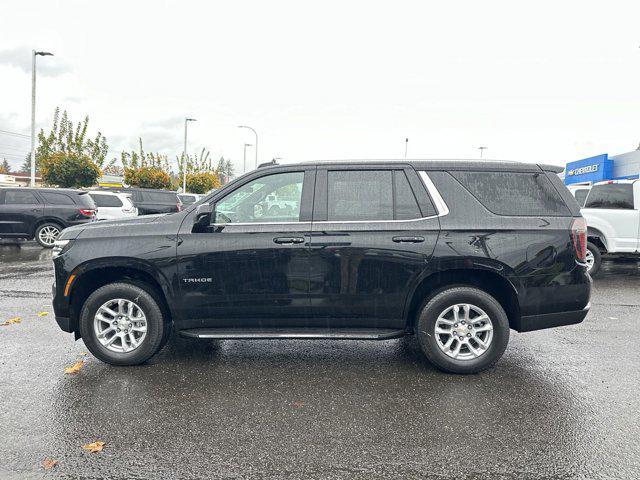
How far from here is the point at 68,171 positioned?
29.7 metres

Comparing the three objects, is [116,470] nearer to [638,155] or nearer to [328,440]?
[328,440]

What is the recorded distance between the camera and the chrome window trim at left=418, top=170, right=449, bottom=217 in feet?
13.9

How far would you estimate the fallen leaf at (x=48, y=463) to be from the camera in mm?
2797

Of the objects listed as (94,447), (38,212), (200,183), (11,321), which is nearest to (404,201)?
(94,447)

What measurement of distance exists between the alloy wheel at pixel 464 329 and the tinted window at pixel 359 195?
3.38ft

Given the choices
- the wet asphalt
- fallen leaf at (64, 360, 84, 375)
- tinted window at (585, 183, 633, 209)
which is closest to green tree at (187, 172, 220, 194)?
tinted window at (585, 183, 633, 209)

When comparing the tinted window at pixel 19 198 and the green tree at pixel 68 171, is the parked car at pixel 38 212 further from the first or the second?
the green tree at pixel 68 171

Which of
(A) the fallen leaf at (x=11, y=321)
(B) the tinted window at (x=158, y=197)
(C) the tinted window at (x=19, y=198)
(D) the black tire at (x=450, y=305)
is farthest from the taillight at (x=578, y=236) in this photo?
(B) the tinted window at (x=158, y=197)

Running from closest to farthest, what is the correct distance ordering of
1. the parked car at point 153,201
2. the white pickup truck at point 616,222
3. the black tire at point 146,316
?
1. the black tire at point 146,316
2. the white pickup truck at point 616,222
3. the parked car at point 153,201

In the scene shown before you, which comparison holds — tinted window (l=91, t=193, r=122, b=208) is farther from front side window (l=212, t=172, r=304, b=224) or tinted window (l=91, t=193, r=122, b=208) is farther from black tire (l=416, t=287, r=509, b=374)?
black tire (l=416, t=287, r=509, b=374)

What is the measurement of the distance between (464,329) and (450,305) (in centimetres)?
25

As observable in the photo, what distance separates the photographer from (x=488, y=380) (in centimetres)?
417

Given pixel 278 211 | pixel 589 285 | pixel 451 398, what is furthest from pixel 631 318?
pixel 278 211

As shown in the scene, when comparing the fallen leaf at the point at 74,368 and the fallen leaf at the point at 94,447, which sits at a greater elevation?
the fallen leaf at the point at 74,368
